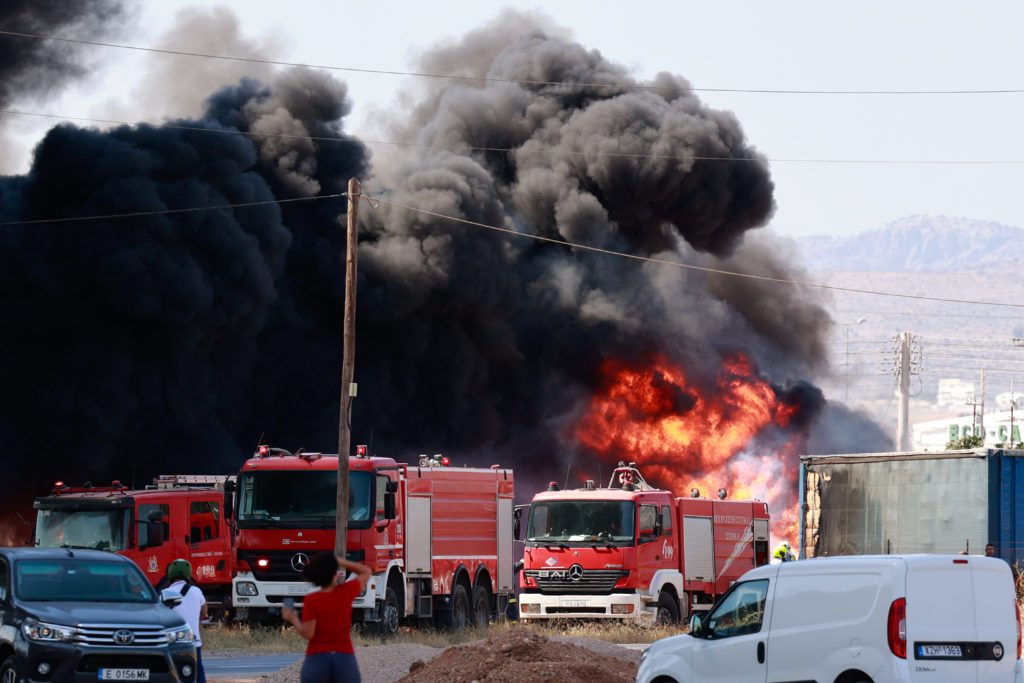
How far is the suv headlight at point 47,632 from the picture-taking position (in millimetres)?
13844

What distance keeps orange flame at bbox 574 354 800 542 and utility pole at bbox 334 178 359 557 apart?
29.2 meters

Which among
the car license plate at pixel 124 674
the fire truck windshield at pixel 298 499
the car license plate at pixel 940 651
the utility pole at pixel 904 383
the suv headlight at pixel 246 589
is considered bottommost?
the car license plate at pixel 124 674

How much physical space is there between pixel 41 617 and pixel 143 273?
3331 cm

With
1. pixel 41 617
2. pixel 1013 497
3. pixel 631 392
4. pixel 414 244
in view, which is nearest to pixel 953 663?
pixel 41 617

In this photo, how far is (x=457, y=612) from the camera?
2875 centimetres

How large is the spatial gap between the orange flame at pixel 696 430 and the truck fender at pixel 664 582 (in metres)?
26.5

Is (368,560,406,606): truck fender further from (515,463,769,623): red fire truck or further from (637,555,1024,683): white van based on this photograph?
(637,555,1024,683): white van

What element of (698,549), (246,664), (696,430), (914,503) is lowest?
(246,664)

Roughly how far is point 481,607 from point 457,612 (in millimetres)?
1281

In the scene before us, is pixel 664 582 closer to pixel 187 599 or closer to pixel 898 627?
pixel 187 599

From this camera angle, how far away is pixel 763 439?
58.9 metres

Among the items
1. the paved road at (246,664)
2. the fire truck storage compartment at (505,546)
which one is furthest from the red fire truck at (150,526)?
the fire truck storage compartment at (505,546)

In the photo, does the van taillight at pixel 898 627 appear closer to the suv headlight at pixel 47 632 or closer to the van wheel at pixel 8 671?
the suv headlight at pixel 47 632

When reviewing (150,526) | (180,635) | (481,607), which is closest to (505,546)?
(481,607)
